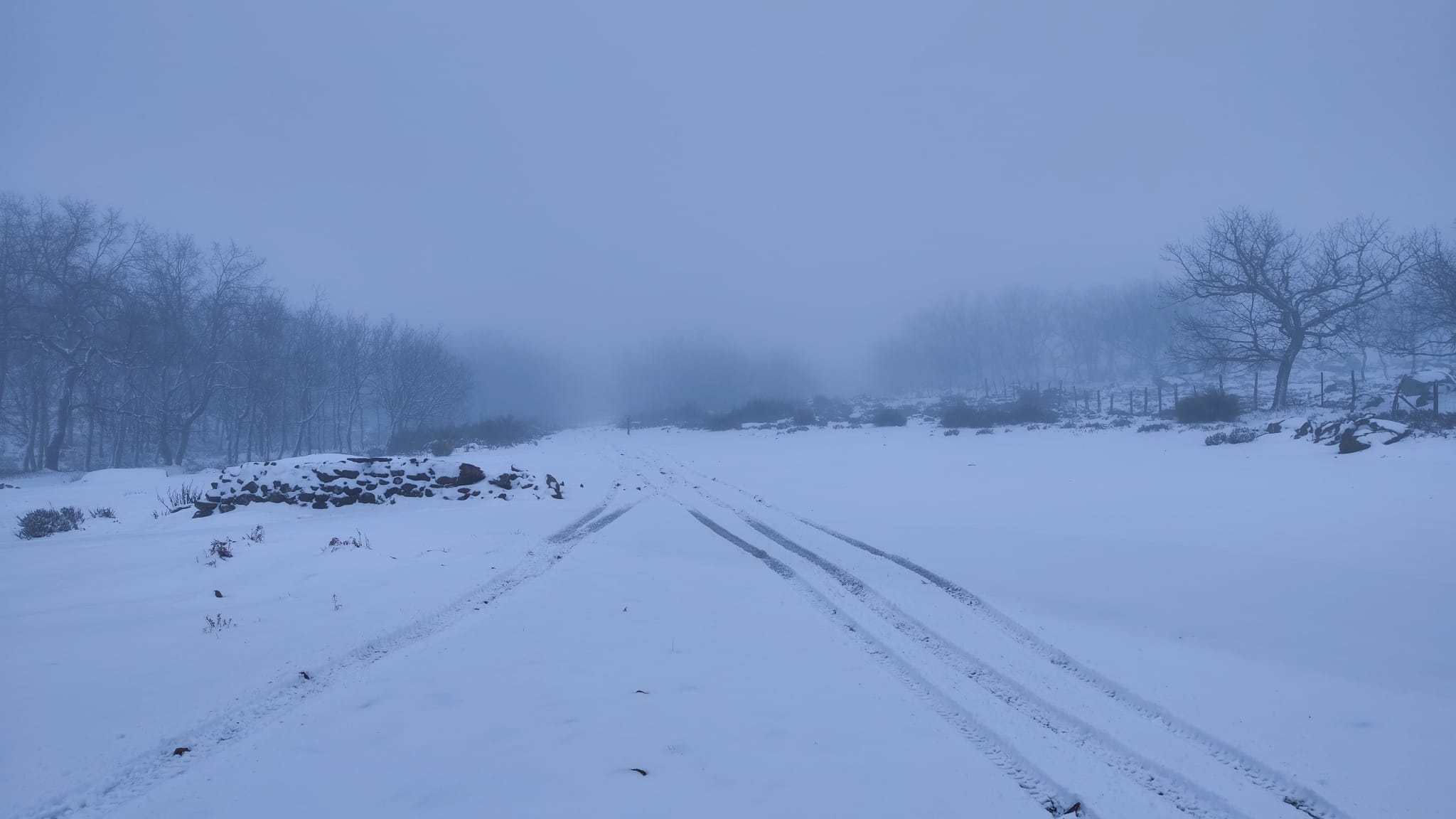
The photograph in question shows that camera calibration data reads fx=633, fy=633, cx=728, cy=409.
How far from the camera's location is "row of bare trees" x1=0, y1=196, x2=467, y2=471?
91.4ft

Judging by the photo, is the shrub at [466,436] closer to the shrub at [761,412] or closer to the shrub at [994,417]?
the shrub at [761,412]

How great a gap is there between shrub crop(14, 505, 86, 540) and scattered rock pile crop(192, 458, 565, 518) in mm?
1795

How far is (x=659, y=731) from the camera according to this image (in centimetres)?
370

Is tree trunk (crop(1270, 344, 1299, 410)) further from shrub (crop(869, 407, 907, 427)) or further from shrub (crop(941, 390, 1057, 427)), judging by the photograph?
shrub (crop(869, 407, 907, 427))

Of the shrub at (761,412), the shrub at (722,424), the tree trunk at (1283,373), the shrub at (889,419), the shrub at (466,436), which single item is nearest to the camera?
the tree trunk at (1283,373)

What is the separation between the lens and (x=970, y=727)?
3715 mm

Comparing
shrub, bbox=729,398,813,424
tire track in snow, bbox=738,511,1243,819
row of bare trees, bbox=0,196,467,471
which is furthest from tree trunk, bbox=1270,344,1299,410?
row of bare trees, bbox=0,196,467,471

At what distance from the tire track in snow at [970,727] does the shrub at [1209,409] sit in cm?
2829

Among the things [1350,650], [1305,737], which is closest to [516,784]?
[1305,737]

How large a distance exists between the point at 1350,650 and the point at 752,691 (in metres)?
4.48

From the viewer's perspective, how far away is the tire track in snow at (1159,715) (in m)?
2.97

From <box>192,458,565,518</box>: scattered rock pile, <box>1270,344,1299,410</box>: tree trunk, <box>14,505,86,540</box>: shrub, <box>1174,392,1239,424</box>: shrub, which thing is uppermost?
<box>1270,344,1299,410</box>: tree trunk

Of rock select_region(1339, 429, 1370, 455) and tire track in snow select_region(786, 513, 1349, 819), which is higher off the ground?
rock select_region(1339, 429, 1370, 455)

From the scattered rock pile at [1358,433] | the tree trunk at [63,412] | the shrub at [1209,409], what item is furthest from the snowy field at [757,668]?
the tree trunk at [63,412]
